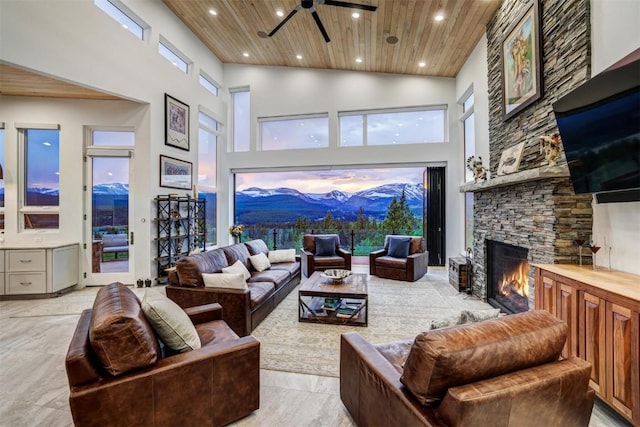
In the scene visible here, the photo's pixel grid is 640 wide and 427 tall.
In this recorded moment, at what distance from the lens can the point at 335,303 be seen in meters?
3.92

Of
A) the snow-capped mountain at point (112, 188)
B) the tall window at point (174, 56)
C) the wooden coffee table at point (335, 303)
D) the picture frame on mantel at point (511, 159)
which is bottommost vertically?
the wooden coffee table at point (335, 303)

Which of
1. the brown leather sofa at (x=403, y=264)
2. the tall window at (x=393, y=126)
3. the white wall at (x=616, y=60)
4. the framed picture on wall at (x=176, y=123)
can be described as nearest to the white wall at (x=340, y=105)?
the tall window at (x=393, y=126)

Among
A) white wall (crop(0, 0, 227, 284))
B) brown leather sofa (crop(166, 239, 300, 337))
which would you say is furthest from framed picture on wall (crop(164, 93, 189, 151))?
brown leather sofa (crop(166, 239, 300, 337))

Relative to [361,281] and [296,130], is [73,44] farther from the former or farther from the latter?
[361,281]

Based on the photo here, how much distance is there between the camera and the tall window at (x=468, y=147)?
606cm

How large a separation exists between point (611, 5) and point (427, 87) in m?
4.62

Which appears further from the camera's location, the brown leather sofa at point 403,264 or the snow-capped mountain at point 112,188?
the brown leather sofa at point 403,264

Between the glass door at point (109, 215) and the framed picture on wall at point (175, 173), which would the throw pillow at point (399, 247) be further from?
the glass door at point (109, 215)

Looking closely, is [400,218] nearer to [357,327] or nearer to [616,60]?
[357,327]

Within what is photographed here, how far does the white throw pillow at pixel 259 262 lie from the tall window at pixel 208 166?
2946 mm

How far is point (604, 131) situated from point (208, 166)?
728 centimetres

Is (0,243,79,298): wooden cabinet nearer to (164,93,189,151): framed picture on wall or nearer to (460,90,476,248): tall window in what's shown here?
(164,93,189,151): framed picture on wall

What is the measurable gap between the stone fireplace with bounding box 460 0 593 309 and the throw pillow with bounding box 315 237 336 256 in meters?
2.90

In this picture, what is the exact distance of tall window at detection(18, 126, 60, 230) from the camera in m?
5.02
